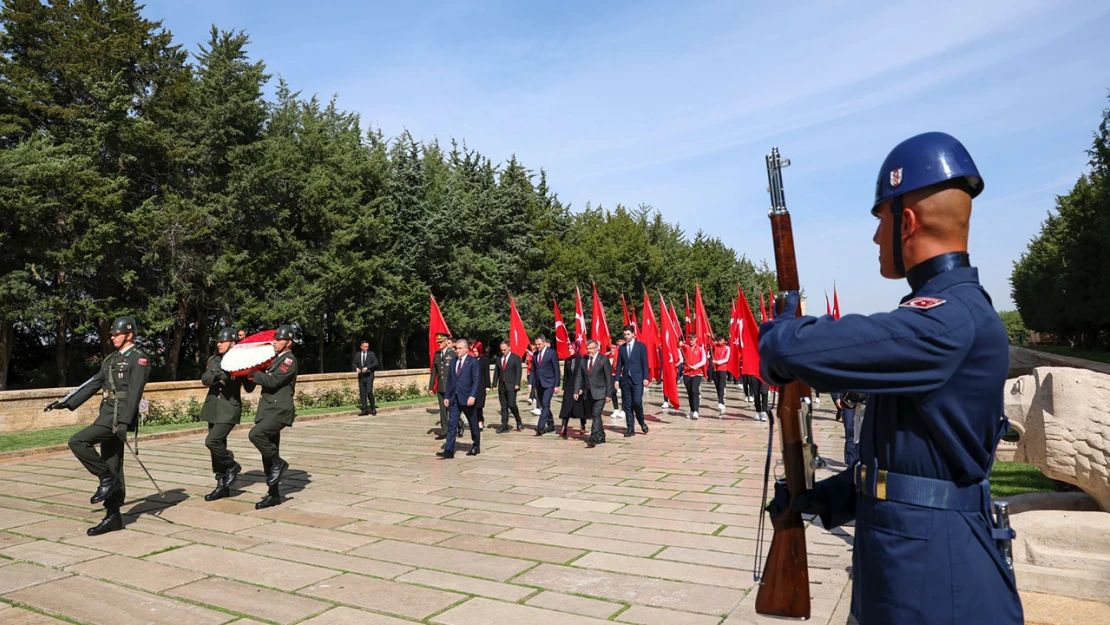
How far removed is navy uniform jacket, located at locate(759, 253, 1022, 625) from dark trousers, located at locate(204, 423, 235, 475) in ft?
26.0

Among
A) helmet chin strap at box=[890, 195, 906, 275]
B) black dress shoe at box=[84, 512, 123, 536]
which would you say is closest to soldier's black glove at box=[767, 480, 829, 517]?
helmet chin strap at box=[890, 195, 906, 275]

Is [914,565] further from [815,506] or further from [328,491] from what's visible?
[328,491]

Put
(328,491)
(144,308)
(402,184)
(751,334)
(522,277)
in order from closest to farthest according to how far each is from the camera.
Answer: (328,491) → (751,334) → (144,308) → (402,184) → (522,277)

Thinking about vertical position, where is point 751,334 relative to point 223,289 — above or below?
below

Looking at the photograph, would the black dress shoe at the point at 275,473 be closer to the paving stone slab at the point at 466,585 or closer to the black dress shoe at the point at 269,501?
the black dress shoe at the point at 269,501

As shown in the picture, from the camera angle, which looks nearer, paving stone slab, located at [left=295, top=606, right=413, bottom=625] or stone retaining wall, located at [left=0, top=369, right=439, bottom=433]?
paving stone slab, located at [left=295, top=606, right=413, bottom=625]

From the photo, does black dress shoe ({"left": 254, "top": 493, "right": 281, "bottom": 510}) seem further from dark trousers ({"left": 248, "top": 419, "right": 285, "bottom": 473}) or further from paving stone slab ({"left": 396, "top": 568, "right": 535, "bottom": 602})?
paving stone slab ({"left": 396, "top": 568, "right": 535, "bottom": 602})

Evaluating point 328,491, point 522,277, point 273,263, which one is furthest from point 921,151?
point 522,277

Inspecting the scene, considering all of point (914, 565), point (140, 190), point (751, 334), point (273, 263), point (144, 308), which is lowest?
point (914, 565)

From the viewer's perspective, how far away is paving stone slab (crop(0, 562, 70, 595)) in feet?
17.4

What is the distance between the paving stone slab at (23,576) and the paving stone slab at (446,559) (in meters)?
2.16

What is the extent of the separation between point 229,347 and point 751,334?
1054cm

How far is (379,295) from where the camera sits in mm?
29750

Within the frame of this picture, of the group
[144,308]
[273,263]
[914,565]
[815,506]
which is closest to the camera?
[914,565]
